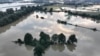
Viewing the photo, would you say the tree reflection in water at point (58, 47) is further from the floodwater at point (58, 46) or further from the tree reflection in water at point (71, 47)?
the tree reflection in water at point (71, 47)

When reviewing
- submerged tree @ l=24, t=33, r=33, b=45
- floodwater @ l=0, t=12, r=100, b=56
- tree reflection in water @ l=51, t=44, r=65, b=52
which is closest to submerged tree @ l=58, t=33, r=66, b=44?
tree reflection in water @ l=51, t=44, r=65, b=52

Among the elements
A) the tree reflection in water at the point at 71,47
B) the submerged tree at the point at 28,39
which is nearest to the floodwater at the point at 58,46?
the tree reflection in water at the point at 71,47

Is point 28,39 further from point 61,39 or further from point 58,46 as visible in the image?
point 61,39

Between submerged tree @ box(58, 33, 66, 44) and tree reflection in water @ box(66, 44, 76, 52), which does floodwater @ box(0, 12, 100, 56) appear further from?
submerged tree @ box(58, 33, 66, 44)

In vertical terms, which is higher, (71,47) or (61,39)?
(61,39)

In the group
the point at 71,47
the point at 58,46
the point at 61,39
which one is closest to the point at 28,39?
the point at 58,46

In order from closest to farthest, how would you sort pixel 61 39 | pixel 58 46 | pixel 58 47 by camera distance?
pixel 58 47
pixel 58 46
pixel 61 39

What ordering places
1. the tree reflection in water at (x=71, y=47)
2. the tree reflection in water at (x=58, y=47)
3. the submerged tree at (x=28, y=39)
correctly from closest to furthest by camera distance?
the tree reflection in water at (x=58, y=47), the tree reflection in water at (x=71, y=47), the submerged tree at (x=28, y=39)

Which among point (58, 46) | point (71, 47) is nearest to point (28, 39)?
point (58, 46)

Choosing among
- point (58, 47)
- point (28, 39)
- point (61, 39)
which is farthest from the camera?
point (61, 39)

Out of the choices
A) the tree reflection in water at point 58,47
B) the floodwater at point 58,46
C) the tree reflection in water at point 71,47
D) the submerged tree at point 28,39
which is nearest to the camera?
the floodwater at point 58,46

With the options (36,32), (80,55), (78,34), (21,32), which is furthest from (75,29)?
(80,55)

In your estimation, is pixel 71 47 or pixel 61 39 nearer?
pixel 71 47
